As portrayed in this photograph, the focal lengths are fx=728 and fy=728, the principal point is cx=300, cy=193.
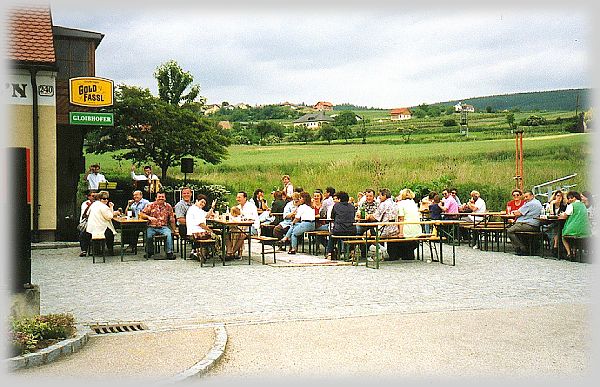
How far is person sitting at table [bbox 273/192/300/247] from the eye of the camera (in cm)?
1669

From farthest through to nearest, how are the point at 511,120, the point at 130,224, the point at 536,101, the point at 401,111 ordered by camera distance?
1. the point at 401,111
2. the point at 511,120
3. the point at 536,101
4. the point at 130,224

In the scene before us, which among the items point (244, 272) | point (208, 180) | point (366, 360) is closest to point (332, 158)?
point (208, 180)

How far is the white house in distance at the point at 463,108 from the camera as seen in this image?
40.9 m

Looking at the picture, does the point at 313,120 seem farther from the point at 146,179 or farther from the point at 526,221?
the point at 526,221

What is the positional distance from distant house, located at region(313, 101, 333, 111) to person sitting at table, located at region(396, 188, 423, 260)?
25.5 meters

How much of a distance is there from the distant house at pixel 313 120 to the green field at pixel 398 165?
150 inches

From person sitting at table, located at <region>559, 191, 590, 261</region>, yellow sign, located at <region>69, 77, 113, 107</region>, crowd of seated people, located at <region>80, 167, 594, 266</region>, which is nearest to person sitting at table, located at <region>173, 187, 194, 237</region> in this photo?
crowd of seated people, located at <region>80, 167, 594, 266</region>

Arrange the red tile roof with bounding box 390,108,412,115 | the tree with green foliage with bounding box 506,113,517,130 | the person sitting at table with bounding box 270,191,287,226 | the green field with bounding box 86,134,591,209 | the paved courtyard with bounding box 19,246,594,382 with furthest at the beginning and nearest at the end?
1. the red tile roof with bounding box 390,108,412,115
2. the tree with green foliage with bounding box 506,113,517,130
3. the green field with bounding box 86,134,591,209
4. the person sitting at table with bounding box 270,191,287,226
5. the paved courtyard with bounding box 19,246,594,382

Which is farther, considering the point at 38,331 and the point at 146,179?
the point at 146,179

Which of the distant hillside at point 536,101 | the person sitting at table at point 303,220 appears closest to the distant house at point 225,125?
the distant hillside at point 536,101

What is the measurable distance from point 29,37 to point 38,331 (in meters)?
12.6

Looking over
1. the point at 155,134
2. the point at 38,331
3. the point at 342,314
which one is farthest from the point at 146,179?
the point at 38,331

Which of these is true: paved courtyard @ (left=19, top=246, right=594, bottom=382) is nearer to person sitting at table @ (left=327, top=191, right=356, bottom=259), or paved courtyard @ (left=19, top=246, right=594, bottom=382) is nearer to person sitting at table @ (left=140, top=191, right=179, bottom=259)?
person sitting at table @ (left=140, top=191, right=179, bottom=259)

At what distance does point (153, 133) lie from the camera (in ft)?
94.7
